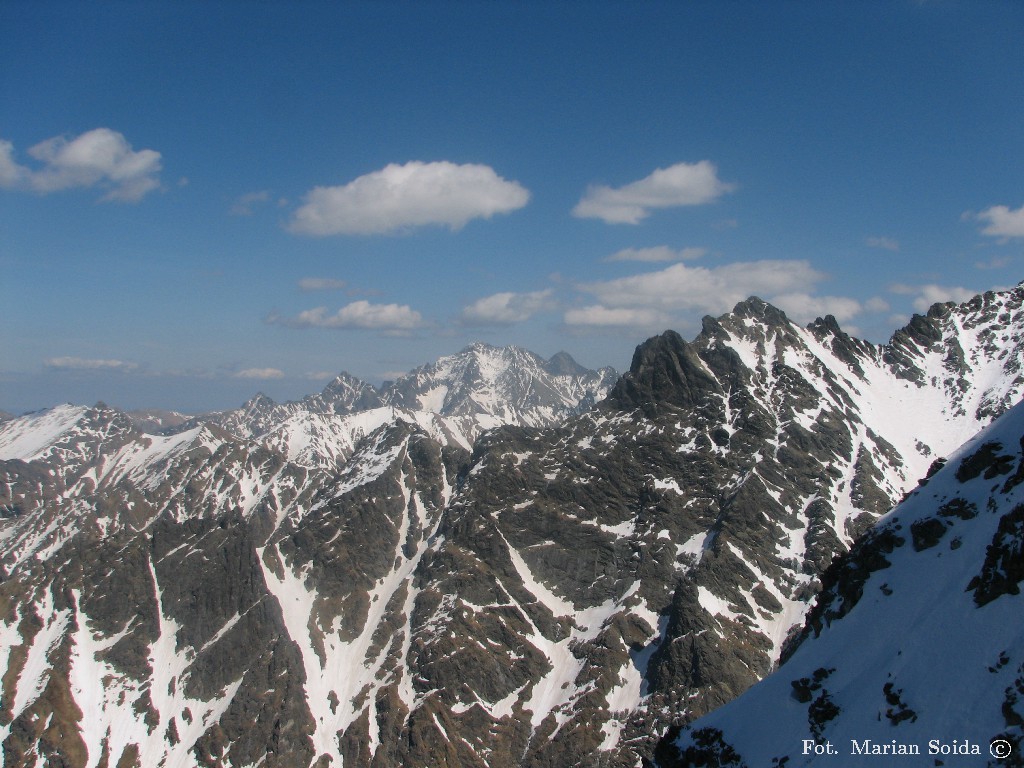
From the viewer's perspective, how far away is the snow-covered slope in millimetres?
54344

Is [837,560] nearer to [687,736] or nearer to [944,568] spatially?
[944,568]

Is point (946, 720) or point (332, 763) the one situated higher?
point (946, 720)

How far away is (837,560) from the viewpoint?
101m

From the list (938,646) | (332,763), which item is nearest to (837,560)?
(938,646)

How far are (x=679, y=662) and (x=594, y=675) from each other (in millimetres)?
25814

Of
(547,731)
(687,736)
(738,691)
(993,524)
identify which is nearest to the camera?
(993,524)

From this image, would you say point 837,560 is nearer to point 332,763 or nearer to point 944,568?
point 944,568

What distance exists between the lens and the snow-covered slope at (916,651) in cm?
5434

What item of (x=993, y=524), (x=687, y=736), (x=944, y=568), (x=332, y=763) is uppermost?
(x=993, y=524)

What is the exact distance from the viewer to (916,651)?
64250mm

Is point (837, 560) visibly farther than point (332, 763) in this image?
No

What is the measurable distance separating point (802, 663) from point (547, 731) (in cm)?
12457

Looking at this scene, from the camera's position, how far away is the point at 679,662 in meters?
184

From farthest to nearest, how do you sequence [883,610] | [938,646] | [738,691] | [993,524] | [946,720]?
[738,691]
[883,610]
[993,524]
[938,646]
[946,720]
